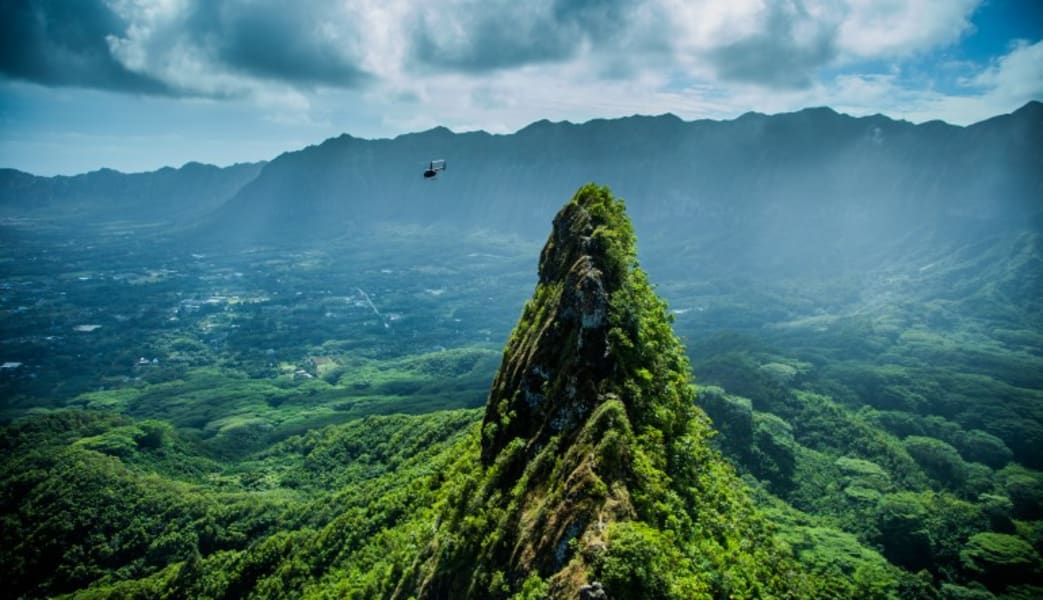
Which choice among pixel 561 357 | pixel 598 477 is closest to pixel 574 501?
pixel 598 477

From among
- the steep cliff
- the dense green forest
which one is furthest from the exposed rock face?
the dense green forest

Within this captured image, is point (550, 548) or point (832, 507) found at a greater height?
point (550, 548)

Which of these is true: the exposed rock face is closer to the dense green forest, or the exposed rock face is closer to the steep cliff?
the steep cliff

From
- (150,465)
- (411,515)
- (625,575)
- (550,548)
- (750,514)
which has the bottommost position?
(150,465)

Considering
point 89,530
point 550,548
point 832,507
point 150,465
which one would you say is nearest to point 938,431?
point 832,507

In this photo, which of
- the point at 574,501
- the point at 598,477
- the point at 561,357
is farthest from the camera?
the point at 561,357

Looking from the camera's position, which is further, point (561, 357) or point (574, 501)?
point (561, 357)

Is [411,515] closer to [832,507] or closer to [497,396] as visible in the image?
[497,396]

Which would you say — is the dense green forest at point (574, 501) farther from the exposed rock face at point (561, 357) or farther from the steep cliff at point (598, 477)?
the exposed rock face at point (561, 357)

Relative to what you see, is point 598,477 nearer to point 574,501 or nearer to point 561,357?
point 574,501
